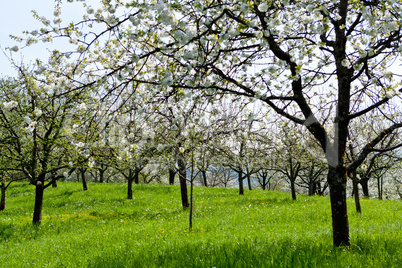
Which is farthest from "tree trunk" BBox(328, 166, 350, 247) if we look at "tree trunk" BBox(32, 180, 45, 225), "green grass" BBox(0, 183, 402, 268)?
"tree trunk" BBox(32, 180, 45, 225)

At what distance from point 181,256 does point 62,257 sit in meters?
3.33

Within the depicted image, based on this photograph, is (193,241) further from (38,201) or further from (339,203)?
(38,201)

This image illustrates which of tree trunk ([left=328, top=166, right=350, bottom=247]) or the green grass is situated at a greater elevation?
tree trunk ([left=328, top=166, right=350, bottom=247])

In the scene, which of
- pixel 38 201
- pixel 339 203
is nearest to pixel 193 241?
pixel 339 203

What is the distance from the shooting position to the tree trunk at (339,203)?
4.95 metres

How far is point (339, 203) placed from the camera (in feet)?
16.3

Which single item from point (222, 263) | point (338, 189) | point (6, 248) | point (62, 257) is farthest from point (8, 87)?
point (338, 189)

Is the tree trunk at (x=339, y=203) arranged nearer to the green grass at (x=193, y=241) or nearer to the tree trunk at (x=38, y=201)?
the green grass at (x=193, y=241)

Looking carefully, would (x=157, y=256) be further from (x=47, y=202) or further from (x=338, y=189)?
(x=47, y=202)

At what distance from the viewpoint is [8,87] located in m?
13.1

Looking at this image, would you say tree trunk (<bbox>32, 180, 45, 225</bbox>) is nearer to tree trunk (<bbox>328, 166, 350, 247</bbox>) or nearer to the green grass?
the green grass

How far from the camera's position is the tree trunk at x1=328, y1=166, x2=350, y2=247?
4.95 meters

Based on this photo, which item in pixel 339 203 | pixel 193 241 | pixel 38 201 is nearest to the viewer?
pixel 339 203

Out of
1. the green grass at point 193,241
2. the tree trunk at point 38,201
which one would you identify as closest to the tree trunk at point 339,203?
the green grass at point 193,241
